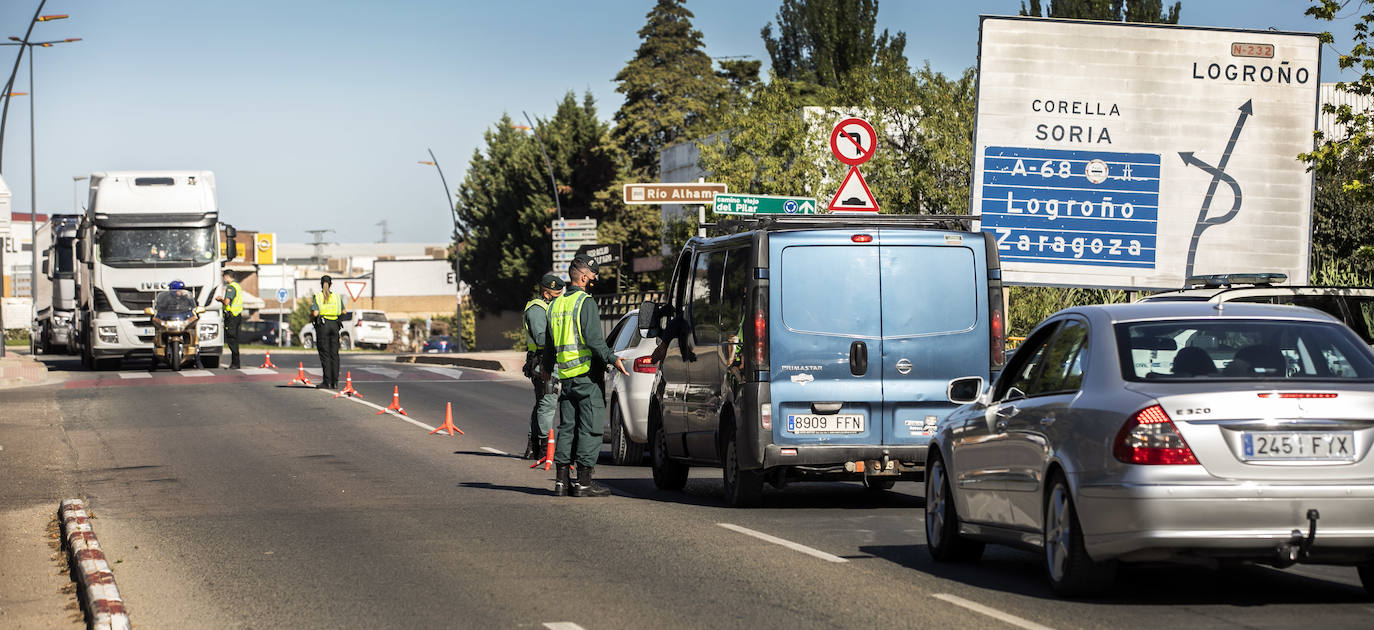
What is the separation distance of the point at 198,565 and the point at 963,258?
5.95 m

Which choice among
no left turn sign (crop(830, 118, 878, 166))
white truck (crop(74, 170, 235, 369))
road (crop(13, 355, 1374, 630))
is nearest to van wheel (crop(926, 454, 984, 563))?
road (crop(13, 355, 1374, 630))

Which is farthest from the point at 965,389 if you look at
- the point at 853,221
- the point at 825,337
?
the point at 853,221

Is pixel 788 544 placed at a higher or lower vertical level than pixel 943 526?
lower

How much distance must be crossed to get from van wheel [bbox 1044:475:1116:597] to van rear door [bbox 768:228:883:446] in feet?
14.0

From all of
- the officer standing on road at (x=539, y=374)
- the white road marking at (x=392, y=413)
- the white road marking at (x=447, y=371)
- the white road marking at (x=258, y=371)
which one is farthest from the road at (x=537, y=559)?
the white road marking at (x=447, y=371)

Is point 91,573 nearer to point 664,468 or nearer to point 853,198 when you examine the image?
point 664,468

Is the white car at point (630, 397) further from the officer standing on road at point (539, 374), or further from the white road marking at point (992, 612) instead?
the white road marking at point (992, 612)

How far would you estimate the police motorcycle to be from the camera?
118 feet

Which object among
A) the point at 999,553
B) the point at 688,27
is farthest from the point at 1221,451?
the point at 688,27

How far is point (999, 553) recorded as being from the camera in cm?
1080

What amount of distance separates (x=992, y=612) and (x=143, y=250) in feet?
102

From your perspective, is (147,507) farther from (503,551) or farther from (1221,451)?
(1221,451)

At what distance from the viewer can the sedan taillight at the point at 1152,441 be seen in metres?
7.59

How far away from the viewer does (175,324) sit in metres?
36.0
